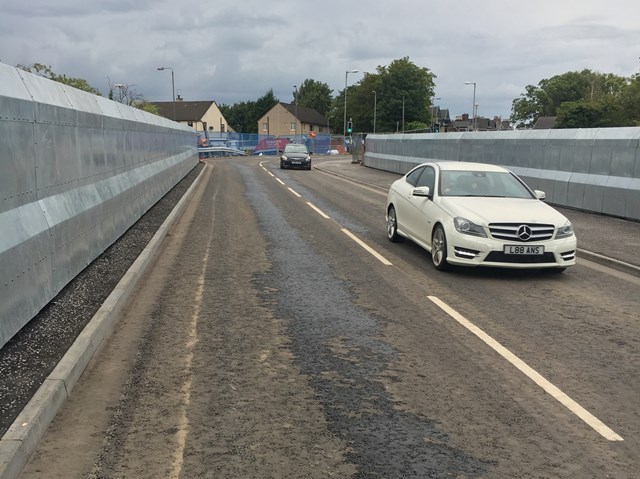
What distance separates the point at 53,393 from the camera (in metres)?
3.98

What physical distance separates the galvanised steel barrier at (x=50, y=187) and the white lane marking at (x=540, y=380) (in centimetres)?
417

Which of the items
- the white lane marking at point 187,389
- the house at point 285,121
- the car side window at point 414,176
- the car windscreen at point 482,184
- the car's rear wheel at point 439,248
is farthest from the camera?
the house at point 285,121

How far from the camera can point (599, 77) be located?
125m

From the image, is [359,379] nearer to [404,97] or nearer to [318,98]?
[404,97]

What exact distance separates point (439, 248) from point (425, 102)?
11101 cm

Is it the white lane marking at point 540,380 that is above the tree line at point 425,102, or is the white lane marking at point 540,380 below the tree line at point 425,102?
below

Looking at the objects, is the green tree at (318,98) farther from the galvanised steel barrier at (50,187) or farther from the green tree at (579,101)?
the galvanised steel barrier at (50,187)

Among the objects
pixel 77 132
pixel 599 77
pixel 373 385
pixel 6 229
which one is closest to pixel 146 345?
pixel 6 229

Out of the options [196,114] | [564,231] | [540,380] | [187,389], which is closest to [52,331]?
[187,389]

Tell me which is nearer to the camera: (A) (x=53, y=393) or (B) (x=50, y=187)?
(A) (x=53, y=393)

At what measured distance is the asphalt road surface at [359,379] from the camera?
3.46 meters

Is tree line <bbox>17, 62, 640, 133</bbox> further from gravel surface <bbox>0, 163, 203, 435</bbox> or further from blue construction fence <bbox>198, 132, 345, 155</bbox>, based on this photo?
gravel surface <bbox>0, 163, 203, 435</bbox>

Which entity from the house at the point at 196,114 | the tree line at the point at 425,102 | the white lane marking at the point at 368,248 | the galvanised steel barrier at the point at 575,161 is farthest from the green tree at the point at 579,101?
the white lane marking at the point at 368,248

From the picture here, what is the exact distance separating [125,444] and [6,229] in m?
2.40
